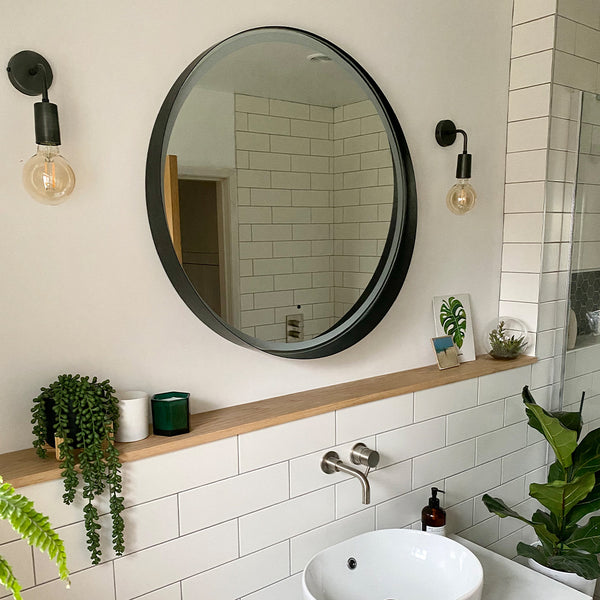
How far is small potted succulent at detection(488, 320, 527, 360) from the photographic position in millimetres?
1951

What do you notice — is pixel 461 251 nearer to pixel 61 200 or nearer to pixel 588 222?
pixel 588 222

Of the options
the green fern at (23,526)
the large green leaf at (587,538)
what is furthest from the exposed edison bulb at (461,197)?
the green fern at (23,526)

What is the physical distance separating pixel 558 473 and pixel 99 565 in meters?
1.32

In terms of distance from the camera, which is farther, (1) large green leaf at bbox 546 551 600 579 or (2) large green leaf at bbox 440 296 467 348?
(2) large green leaf at bbox 440 296 467 348

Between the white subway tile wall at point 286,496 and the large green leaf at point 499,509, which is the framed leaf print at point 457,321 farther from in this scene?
the large green leaf at point 499,509

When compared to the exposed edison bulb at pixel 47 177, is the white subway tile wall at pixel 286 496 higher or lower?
lower

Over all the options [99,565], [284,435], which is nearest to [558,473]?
[284,435]

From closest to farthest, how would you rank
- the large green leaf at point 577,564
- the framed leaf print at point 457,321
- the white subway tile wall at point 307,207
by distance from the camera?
the white subway tile wall at point 307,207 < the large green leaf at point 577,564 < the framed leaf print at point 457,321

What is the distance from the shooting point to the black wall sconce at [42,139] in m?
1.03

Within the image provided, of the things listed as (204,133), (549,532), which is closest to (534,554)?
(549,532)

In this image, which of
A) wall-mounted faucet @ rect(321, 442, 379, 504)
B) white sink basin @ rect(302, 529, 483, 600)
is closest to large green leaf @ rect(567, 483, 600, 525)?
white sink basin @ rect(302, 529, 483, 600)

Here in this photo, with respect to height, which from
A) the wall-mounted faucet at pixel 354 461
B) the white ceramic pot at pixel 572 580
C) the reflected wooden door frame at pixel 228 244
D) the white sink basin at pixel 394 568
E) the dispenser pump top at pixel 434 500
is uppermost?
the reflected wooden door frame at pixel 228 244

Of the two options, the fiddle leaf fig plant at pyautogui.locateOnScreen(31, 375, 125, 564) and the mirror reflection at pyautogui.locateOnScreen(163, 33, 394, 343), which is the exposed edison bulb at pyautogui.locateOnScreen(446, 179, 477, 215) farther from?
the fiddle leaf fig plant at pyautogui.locateOnScreen(31, 375, 125, 564)

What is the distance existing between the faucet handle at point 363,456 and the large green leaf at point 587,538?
0.71 m
